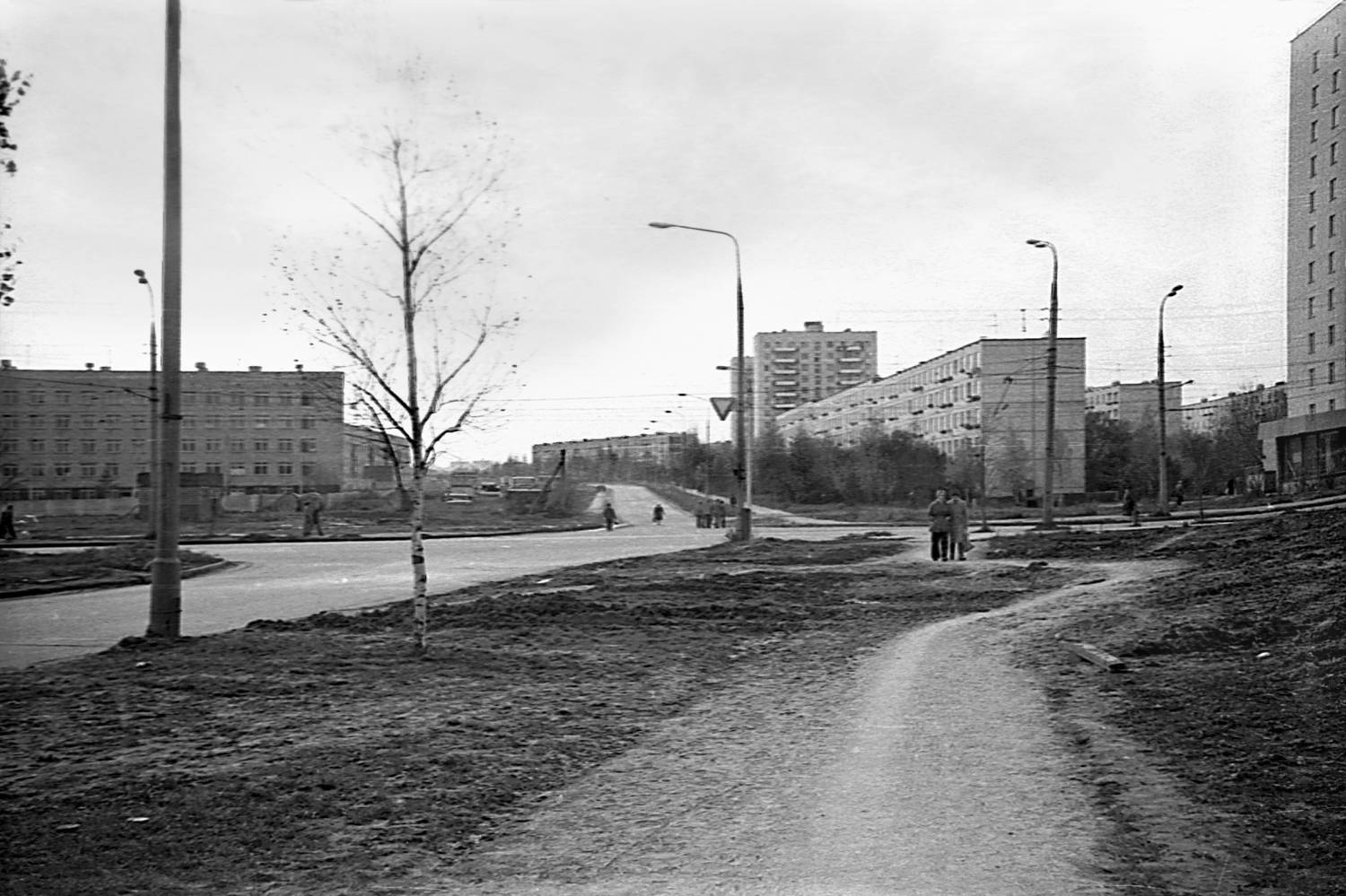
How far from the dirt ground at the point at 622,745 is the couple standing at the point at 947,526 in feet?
31.8

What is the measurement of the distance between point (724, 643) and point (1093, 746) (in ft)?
17.7

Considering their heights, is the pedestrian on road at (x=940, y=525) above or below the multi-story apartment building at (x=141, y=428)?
below

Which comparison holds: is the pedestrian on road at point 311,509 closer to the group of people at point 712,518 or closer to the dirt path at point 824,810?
the group of people at point 712,518

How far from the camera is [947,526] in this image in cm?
2334

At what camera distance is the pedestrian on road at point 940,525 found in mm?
23234

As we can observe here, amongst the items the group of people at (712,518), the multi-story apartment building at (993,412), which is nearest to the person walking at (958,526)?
the multi-story apartment building at (993,412)

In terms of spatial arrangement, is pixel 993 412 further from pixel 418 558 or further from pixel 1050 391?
pixel 418 558

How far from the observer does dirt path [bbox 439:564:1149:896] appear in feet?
14.6

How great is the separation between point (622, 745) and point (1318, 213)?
1150 centimetres

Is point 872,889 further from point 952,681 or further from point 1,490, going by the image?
point 1,490

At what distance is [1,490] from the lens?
656 inches

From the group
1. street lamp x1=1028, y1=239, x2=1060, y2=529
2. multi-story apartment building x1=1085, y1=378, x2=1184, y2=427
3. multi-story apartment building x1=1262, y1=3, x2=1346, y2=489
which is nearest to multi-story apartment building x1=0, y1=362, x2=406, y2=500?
multi-story apartment building x1=1262, y1=3, x2=1346, y2=489

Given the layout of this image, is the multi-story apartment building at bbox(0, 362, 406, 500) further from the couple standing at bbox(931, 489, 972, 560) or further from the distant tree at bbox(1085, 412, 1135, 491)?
the distant tree at bbox(1085, 412, 1135, 491)

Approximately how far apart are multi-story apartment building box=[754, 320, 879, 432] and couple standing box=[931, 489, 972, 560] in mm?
67728
